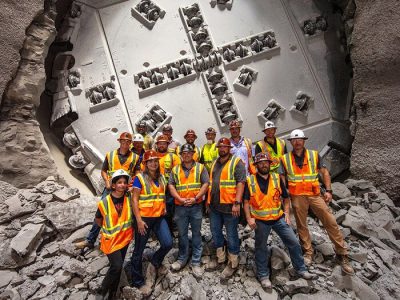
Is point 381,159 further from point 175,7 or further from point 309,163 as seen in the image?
point 175,7

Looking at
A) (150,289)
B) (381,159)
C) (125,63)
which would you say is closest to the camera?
(150,289)

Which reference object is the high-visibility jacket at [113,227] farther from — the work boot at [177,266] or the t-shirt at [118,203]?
the work boot at [177,266]

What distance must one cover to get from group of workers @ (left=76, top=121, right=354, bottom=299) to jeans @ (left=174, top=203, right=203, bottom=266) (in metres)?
0.01

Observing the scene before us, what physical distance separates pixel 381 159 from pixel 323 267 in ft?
8.47

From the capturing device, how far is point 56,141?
610 cm

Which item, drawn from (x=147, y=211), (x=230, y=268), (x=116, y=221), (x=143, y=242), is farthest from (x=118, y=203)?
(x=230, y=268)

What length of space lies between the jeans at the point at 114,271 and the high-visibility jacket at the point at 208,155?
1833 millimetres

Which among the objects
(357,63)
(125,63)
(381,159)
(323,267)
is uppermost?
(125,63)

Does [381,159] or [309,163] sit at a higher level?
[309,163]

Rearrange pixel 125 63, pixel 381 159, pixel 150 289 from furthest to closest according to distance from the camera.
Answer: pixel 125 63
pixel 381 159
pixel 150 289

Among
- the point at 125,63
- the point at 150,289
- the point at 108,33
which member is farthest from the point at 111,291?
the point at 108,33

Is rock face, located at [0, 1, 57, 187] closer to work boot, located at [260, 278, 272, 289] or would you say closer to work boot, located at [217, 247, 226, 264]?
work boot, located at [217, 247, 226, 264]

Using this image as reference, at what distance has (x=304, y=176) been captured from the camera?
3.43m

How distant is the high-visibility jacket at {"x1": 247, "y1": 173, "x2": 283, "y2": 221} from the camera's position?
3.12m
